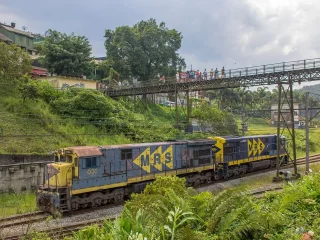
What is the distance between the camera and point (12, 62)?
106 ft

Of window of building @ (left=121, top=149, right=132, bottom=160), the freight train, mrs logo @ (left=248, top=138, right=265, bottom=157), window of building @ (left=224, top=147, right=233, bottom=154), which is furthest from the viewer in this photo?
mrs logo @ (left=248, top=138, right=265, bottom=157)

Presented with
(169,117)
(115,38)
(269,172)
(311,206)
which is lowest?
(269,172)

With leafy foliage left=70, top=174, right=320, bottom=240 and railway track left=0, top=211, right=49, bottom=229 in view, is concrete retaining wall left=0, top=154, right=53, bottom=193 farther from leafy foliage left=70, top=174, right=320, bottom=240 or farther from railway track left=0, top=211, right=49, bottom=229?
leafy foliage left=70, top=174, right=320, bottom=240

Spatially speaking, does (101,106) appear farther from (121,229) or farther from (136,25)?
(136,25)

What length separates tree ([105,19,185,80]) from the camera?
5519 centimetres

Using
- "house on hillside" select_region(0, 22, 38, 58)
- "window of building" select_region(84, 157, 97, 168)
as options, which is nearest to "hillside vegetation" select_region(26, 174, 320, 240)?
"window of building" select_region(84, 157, 97, 168)

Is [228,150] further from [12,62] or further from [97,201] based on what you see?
[12,62]

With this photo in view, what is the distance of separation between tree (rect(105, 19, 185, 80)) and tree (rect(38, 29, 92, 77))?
6470 millimetres

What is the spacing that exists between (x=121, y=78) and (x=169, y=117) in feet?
39.6

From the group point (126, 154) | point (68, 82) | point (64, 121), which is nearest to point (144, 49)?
point (68, 82)

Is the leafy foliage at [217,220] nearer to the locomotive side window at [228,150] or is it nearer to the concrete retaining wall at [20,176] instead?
the concrete retaining wall at [20,176]

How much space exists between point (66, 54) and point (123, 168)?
110 ft

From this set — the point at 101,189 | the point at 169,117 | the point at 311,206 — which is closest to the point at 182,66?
the point at 169,117

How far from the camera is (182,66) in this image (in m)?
61.7
